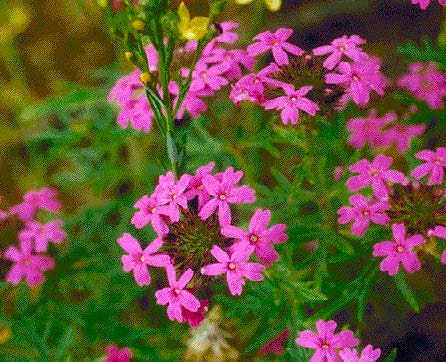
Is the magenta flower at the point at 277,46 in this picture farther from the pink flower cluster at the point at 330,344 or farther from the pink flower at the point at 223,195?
the pink flower cluster at the point at 330,344

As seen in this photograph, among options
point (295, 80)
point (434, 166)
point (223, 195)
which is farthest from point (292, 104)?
point (434, 166)

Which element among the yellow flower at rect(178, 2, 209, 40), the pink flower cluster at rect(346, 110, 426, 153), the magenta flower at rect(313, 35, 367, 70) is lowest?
the pink flower cluster at rect(346, 110, 426, 153)

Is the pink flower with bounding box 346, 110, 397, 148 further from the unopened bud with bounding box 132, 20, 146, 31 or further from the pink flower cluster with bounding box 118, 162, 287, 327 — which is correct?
the unopened bud with bounding box 132, 20, 146, 31

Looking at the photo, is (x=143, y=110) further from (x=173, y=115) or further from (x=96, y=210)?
(x=96, y=210)

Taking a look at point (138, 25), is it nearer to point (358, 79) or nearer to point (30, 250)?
point (358, 79)

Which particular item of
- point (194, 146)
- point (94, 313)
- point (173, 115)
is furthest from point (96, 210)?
point (173, 115)

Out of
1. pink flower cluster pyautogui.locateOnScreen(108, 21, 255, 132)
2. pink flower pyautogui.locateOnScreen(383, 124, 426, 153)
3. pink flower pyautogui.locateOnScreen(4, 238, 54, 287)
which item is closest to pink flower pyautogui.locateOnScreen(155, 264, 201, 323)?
pink flower cluster pyautogui.locateOnScreen(108, 21, 255, 132)

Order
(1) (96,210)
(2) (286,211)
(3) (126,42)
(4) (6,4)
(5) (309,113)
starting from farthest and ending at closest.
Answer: (4) (6,4), (1) (96,210), (2) (286,211), (5) (309,113), (3) (126,42)
